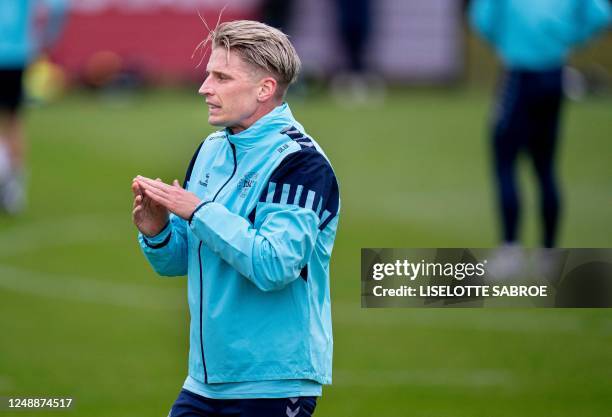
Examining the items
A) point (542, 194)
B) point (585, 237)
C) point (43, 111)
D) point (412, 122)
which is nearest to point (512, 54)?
point (542, 194)

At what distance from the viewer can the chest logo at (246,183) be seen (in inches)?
163

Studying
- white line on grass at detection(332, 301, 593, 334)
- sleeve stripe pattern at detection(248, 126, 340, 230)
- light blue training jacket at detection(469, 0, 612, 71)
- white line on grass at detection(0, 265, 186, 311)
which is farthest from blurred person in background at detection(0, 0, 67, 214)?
sleeve stripe pattern at detection(248, 126, 340, 230)

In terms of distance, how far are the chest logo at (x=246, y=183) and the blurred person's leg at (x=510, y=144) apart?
6170 millimetres

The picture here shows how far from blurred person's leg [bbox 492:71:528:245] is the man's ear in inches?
242

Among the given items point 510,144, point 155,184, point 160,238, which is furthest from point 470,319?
point 155,184

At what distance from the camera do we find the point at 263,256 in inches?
156

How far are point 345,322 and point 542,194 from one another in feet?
6.67

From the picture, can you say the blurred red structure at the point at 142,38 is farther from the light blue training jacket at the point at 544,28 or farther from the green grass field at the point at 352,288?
the light blue training jacket at the point at 544,28

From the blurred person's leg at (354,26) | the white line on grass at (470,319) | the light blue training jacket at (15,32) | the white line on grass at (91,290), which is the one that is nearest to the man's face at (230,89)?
the white line on grass at (470,319)

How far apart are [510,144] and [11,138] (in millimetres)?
5190

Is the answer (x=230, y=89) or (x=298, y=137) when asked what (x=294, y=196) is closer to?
(x=298, y=137)

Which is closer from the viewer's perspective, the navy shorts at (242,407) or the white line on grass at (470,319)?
the navy shorts at (242,407)

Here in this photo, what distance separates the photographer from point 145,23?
23562 mm

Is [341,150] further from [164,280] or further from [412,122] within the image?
[164,280]
